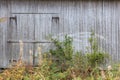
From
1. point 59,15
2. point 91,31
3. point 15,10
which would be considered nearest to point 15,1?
point 15,10

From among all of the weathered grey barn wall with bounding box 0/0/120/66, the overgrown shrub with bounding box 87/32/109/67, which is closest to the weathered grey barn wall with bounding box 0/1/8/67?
the weathered grey barn wall with bounding box 0/0/120/66

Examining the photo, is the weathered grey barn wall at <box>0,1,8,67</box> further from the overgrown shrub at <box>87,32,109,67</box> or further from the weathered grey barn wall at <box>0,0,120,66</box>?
the overgrown shrub at <box>87,32,109,67</box>

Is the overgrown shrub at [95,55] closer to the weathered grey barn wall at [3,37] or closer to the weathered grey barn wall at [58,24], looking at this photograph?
the weathered grey barn wall at [58,24]

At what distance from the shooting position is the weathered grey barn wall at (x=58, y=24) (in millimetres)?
9914

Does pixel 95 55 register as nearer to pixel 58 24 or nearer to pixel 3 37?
pixel 58 24

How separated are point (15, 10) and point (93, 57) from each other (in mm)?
2752

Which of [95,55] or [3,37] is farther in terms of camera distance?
[3,37]

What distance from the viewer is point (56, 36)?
9.87 metres

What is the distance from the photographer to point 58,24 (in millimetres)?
9914

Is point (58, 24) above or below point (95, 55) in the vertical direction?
above

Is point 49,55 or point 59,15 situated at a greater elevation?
point 59,15

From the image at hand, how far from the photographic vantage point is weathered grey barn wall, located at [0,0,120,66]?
9.91m

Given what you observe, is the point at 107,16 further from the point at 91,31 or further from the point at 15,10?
the point at 15,10

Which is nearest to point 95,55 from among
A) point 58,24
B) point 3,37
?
point 58,24
